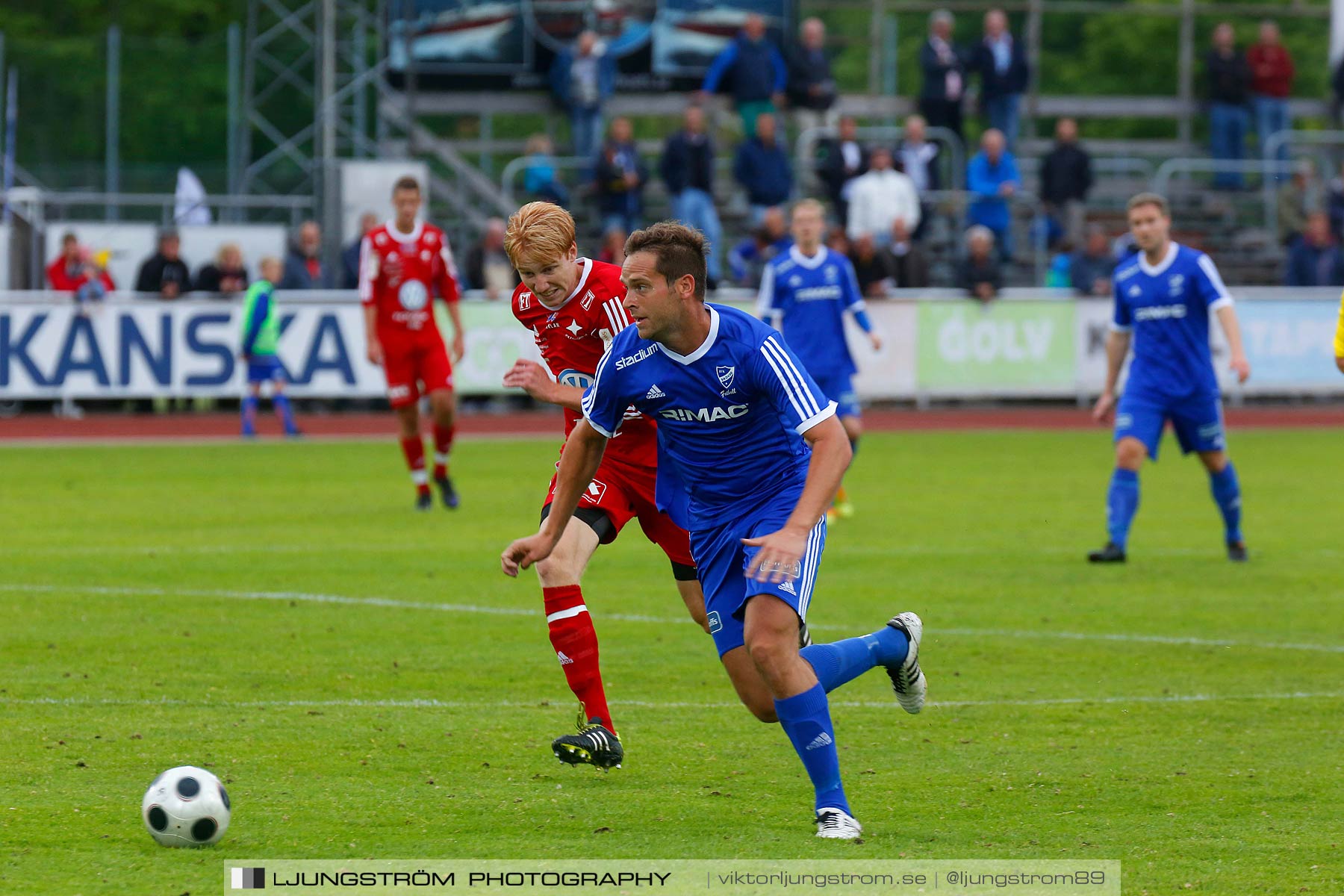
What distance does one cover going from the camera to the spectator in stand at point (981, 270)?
2367cm

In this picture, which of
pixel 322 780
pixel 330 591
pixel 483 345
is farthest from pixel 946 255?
pixel 322 780

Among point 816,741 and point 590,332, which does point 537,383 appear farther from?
point 816,741

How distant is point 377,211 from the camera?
24516 mm

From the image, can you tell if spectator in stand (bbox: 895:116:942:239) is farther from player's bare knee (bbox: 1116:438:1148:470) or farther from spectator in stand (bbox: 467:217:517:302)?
player's bare knee (bbox: 1116:438:1148:470)

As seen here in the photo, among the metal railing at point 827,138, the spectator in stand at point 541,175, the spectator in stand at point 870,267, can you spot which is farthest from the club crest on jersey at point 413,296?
the metal railing at point 827,138

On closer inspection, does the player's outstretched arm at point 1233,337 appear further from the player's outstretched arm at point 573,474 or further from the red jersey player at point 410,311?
the player's outstretched arm at point 573,474

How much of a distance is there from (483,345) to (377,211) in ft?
9.73

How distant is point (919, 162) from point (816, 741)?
20.7 meters

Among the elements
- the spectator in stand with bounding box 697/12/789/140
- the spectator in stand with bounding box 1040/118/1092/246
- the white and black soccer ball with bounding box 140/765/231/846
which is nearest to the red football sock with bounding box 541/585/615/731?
the white and black soccer ball with bounding box 140/765/231/846

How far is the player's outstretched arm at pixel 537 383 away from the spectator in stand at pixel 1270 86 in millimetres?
24666

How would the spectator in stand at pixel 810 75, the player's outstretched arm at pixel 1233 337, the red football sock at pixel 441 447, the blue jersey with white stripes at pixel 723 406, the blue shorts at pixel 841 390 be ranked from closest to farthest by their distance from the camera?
the blue jersey with white stripes at pixel 723 406
the player's outstretched arm at pixel 1233 337
the blue shorts at pixel 841 390
the red football sock at pixel 441 447
the spectator in stand at pixel 810 75

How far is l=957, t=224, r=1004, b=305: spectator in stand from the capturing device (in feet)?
77.7

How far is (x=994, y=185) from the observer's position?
2577 centimetres

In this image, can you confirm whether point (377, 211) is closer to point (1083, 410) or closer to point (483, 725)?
point (1083, 410)
